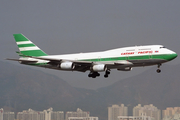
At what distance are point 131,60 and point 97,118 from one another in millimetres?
42242

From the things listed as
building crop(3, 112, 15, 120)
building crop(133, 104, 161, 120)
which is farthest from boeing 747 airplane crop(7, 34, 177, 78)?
building crop(133, 104, 161, 120)

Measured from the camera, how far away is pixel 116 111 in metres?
96.7

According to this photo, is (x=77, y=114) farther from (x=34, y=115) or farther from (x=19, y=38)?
(x=19, y=38)

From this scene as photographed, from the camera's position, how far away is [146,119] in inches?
3853

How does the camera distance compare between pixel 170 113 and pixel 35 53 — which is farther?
pixel 170 113

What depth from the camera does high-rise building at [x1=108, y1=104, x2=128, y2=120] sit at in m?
95.1

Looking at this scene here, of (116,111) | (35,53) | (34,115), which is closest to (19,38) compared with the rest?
(35,53)

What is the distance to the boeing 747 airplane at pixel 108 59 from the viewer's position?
174 feet

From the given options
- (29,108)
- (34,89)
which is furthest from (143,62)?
(34,89)

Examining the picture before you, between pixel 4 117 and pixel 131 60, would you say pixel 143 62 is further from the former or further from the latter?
pixel 4 117

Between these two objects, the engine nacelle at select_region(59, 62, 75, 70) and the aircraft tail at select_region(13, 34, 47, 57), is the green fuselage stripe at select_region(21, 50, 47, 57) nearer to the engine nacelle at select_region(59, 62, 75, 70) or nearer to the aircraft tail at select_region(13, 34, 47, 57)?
the aircraft tail at select_region(13, 34, 47, 57)

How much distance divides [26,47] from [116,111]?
40.4m

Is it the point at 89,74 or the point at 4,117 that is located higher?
the point at 89,74

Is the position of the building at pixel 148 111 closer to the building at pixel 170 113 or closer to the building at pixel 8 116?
the building at pixel 170 113
